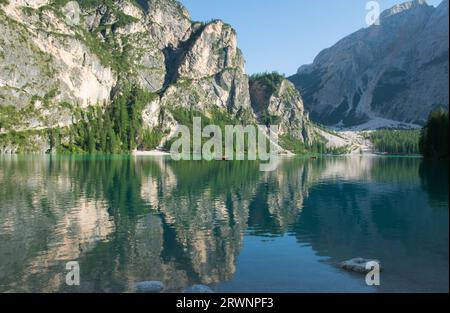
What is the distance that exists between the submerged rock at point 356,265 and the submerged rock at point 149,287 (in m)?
16.2

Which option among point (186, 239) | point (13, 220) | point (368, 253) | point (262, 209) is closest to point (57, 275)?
point (186, 239)

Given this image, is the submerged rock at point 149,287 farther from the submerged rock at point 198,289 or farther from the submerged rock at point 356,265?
the submerged rock at point 356,265

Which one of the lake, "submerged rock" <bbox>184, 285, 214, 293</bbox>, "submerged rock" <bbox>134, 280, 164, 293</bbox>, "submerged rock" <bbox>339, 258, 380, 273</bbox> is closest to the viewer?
"submerged rock" <bbox>184, 285, 214, 293</bbox>

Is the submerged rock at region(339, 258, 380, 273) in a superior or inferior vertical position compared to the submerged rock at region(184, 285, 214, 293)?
superior

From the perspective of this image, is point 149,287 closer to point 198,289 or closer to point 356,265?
point 198,289

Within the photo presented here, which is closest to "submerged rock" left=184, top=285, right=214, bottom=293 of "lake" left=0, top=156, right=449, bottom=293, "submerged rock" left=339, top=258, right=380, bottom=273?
"lake" left=0, top=156, right=449, bottom=293

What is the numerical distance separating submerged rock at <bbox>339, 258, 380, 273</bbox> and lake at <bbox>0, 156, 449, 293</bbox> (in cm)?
93

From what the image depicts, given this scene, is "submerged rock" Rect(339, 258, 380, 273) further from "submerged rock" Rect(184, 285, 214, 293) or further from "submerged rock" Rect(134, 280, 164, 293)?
"submerged rock" Rect(134, 280, 164, 293)

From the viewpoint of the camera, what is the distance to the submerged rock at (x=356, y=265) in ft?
113

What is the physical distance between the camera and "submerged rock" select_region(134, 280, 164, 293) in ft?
98.8

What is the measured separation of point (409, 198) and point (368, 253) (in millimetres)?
43830
